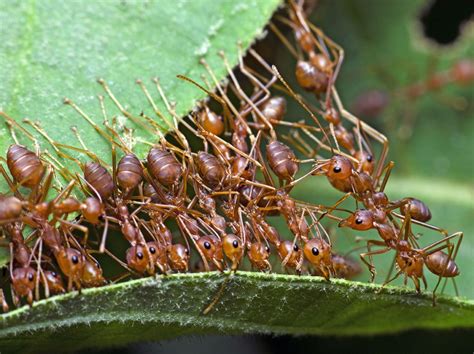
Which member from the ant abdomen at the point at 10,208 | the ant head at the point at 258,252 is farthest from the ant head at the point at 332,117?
the ant abdomen at the point at 10,208

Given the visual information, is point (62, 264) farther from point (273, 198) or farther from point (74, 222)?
point (273, 198)

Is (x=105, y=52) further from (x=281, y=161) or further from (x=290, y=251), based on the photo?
(x=290, y=251)

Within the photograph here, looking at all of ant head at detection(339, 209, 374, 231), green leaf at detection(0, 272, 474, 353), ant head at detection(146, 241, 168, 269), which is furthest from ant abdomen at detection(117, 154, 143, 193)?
ant head at detection(339, 209, 374, 231)

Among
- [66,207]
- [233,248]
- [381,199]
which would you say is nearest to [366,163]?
[381,199]

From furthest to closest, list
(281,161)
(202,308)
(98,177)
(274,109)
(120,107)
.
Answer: (274,109) < (281,161) < (120,107) < (98,177) < (202,308)

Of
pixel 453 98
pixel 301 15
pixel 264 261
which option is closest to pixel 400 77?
pixel 453 98
